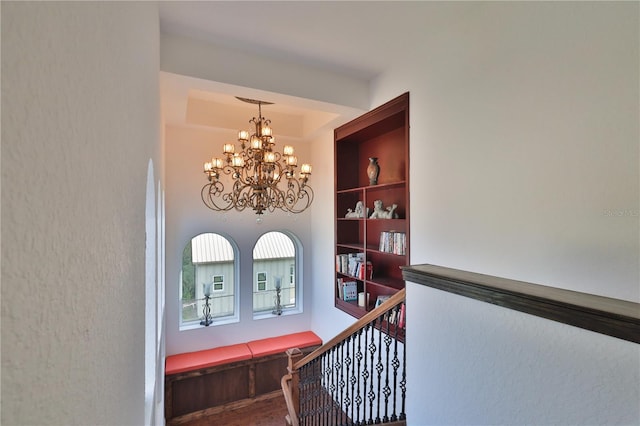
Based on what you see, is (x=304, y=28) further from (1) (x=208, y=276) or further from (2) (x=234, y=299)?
(2) (x=234, y=299)

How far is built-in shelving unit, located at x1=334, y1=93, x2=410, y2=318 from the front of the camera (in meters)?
3.20

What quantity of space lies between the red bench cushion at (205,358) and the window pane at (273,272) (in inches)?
26.0

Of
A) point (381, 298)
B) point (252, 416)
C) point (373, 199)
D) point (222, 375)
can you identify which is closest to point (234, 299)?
point (222, 375)

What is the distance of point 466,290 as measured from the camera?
1348 mm

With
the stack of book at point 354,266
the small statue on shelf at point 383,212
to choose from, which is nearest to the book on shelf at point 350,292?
the stack of book at point 354,266

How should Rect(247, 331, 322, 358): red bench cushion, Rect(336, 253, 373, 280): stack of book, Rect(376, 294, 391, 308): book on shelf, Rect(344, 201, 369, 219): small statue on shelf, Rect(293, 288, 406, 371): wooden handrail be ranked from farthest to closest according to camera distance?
Rect(247, 331, 322, 358): red bench cushion
Rect(344, 201, 369, 219): small statue on shelf
Rect(336, 253, 373, 280): stack of book
Rect(376, 294, 391, 308): book on shelf
Rect(293, 288, 406, 371): wooden handrail

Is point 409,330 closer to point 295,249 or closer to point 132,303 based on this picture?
point 132,303

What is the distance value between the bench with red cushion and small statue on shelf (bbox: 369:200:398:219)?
7.44ft

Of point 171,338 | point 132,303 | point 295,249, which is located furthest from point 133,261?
point 295,249

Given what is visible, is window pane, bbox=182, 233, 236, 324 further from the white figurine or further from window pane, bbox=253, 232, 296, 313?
the white figurine

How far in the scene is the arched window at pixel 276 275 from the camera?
4.84 m

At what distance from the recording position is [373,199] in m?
3.94

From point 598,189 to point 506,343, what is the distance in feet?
3.36

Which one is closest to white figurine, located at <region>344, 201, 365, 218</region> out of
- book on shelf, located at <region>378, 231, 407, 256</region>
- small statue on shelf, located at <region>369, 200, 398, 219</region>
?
small statue on shelf, located at <region>369, 200, 398, 219</region>
